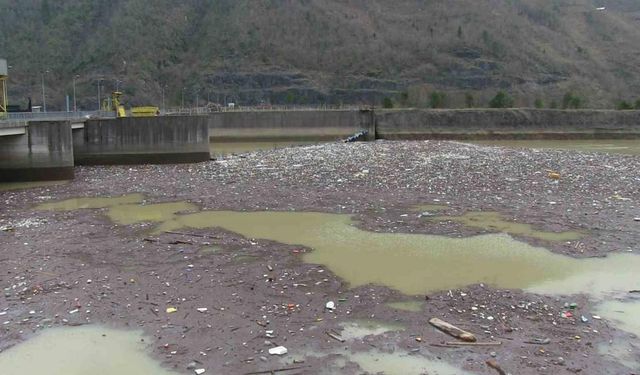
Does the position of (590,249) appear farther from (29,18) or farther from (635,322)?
(29,18)

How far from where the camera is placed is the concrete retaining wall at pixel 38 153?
2402 centimetres

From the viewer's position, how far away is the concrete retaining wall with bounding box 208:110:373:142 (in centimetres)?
5184

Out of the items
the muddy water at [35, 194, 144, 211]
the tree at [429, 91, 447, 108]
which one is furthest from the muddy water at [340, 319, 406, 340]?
the tree at [429, 91, 447, 108]

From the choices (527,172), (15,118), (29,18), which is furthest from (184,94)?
(527,172)

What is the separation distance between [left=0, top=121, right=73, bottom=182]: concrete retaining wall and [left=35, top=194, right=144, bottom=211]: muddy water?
22.3ft

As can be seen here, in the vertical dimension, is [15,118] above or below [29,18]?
below

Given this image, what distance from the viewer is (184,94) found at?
297ft

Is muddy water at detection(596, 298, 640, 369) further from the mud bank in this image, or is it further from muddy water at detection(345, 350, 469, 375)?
muddy water at detection(345, 350, 469, 375)

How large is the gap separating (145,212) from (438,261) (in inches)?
354

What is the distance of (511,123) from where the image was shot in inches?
2235

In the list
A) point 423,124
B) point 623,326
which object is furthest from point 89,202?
point 423,124

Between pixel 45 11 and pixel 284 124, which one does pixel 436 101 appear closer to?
pixel 284 124

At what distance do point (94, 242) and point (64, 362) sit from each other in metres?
5.85

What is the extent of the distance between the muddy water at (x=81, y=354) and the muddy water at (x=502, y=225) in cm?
857
